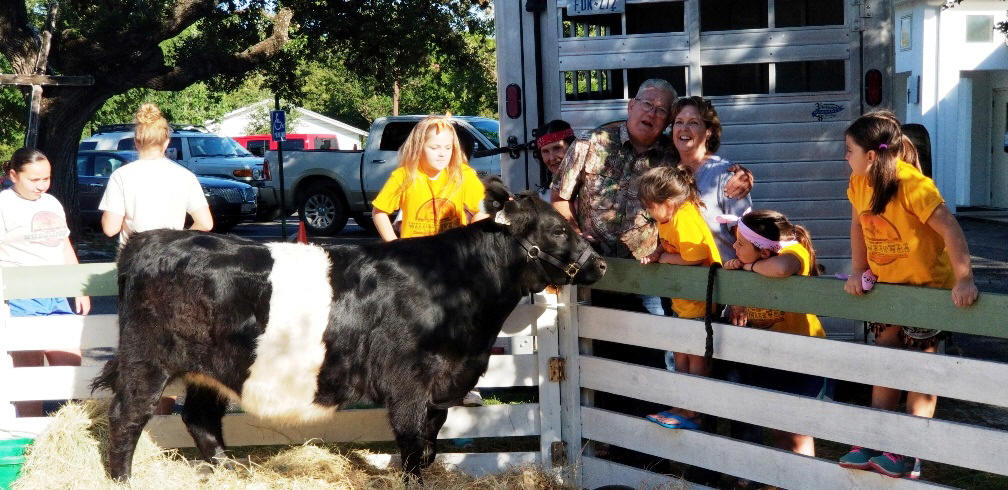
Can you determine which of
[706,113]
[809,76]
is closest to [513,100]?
[809,76]

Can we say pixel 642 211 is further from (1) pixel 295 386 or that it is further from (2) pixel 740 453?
(1) pixel 295 386

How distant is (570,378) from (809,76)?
3188mm

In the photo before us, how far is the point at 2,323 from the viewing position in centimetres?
545

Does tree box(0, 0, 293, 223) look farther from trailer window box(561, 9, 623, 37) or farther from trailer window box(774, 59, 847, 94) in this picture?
trailer window box(774, 59, 847, 94)

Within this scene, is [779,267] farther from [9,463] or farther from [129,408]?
[9,463]

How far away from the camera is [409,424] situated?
4801 mm

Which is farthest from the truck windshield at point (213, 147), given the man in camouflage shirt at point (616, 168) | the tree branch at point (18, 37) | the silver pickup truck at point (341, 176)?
the man in camouflage shirt at point (616, 168)

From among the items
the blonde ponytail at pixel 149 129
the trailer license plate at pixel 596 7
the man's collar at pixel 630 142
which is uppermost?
the trailer license plate at pixel 596 7

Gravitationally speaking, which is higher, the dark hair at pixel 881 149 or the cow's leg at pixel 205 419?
the dark hair at pixel 881 149

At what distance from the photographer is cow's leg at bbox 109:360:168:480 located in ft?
16.0

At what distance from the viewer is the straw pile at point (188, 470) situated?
492cm

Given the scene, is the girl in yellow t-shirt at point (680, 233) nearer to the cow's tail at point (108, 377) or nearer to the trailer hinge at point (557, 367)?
the trailer hinge at point (557, 367)

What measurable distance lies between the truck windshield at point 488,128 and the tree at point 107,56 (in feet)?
11.8

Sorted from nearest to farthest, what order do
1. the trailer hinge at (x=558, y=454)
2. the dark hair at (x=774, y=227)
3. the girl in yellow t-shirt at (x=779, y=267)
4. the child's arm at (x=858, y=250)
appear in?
the child's arm at (x=858, y=250)
the girl in yellow t-shirt at (x=779, y=267)
the dark hair at (x=774, y=227)
the trailer hinge at (x=558, y=454)
